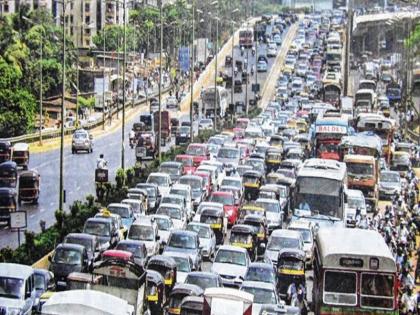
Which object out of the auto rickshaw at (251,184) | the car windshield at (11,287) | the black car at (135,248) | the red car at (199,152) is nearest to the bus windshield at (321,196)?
the black car at (135,248)

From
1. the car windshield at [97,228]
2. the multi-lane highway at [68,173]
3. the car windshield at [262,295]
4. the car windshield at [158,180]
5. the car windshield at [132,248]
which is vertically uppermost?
the car windshield at [158,180]

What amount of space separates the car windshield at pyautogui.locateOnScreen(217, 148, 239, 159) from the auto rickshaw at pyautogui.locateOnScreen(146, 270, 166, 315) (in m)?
28.2

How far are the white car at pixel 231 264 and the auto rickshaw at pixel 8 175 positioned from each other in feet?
56.9

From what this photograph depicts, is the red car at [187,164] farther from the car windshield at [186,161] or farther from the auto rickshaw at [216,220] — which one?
the auto rickshaw at [216,220]

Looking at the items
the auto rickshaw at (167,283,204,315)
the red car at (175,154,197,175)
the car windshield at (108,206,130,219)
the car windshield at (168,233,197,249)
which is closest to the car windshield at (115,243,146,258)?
the car windshield at (168,233,197,249)

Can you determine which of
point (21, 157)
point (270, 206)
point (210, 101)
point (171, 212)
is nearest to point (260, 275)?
point (171, 212)

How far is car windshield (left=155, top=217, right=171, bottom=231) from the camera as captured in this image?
120 ft

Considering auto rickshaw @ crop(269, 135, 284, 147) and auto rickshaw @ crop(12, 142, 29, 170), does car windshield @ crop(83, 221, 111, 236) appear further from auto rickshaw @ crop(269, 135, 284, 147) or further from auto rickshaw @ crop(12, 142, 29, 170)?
auto rickshaw @ crop(269, 135, 284, 147)

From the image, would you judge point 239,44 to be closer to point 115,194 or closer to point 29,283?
point 115,194

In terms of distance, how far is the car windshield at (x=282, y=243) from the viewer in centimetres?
3472

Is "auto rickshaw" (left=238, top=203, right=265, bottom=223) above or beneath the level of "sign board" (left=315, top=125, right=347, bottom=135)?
beneath

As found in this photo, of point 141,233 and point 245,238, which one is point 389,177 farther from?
point 141,233

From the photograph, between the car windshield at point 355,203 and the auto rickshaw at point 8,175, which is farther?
the auto rickshaw at point 8,175

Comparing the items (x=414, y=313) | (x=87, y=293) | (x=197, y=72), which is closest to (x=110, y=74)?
(x=197, y=72)
